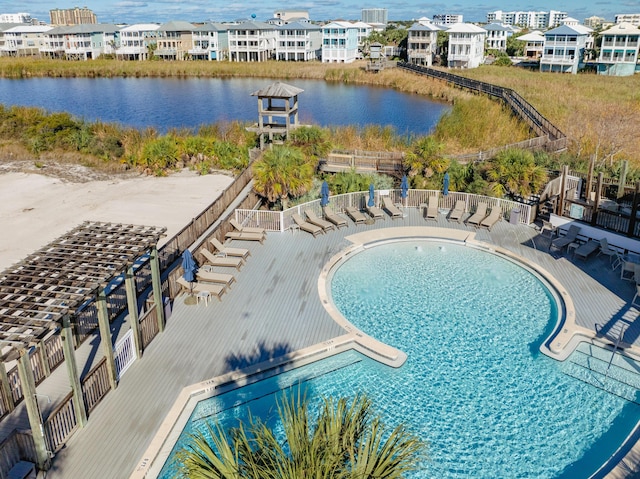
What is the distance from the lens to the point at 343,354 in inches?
480

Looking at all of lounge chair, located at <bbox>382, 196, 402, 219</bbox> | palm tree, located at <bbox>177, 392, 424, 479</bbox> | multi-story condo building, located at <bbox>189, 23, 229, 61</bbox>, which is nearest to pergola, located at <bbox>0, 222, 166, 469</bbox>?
palm tree, located at <bbox>177, 392, 424, 479</bbox>

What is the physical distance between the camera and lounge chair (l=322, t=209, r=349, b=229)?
19406 mm

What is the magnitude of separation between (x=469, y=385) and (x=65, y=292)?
329 inches

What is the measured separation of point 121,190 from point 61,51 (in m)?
94.3

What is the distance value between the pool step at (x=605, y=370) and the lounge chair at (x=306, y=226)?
9.38 metres

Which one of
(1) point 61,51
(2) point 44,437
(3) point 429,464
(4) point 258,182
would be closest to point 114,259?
(2) point 44,437

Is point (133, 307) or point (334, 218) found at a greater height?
point (133, 307)

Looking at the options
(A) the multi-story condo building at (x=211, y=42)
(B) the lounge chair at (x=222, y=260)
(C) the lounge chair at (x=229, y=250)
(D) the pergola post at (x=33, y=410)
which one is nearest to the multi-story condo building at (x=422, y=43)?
(A) the multi-story condo building at (x=211, y=42)

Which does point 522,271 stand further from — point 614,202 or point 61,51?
point 61,51

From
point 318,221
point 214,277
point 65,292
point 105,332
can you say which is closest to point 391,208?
point 318,221

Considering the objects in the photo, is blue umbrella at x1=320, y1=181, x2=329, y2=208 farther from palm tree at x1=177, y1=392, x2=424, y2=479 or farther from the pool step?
palm tree at x1=177, y1=392, x2=424, y2=479

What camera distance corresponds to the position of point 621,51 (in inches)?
2805

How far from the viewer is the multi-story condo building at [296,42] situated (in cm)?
8976

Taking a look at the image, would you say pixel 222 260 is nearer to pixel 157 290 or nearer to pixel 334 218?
pixel 157 290
